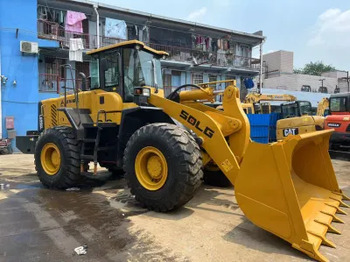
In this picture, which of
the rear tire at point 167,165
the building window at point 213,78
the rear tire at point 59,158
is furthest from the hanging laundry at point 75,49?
the rear tire at point 167,165

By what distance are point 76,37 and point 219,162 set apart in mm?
17154

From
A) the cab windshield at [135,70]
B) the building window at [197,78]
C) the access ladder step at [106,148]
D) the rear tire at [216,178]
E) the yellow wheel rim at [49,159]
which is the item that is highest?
the building window at [197,78]

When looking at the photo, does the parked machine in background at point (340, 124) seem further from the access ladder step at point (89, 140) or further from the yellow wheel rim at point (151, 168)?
the access ladder step at point (89, 140)

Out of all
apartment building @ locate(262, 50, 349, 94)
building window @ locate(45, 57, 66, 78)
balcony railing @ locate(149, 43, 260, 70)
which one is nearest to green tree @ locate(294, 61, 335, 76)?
apartment building @ locate(262, 50, 349, 94)

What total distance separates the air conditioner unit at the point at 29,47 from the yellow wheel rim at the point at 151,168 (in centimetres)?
1471

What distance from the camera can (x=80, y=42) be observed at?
17.8 metres

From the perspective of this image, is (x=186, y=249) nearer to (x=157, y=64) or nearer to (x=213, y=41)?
(x=157, y=64)

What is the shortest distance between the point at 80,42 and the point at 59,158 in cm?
1286

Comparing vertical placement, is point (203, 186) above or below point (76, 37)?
below

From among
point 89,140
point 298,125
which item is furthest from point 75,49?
point 89,140

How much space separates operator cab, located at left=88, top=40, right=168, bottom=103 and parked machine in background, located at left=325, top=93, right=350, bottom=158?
318 inches

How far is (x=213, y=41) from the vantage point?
25.3 meters

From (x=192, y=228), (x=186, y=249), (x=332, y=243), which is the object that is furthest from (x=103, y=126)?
(x=332, y=243)

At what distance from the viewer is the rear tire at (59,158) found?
6289 mm
